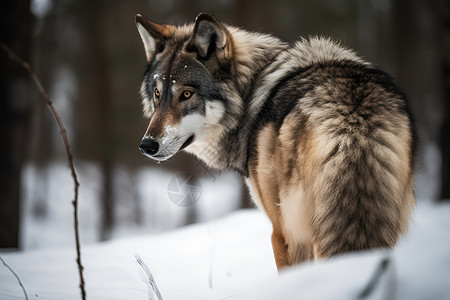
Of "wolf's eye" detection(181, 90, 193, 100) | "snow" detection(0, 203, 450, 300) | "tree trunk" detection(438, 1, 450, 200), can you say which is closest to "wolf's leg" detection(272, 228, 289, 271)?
"snow" detection(0, 203, 450, 300)

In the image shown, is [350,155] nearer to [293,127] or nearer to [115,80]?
[293,127]

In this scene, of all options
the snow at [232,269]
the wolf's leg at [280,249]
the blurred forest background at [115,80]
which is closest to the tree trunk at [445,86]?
the blurred forest background at [115,80]

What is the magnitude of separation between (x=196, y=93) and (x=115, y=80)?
457 inches

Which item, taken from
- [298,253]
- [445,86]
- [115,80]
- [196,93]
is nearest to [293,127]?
[298,253]

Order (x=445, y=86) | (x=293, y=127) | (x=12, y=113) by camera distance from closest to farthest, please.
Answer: (x=293, y=127), (x=12, y=113), (x=445, y=86)

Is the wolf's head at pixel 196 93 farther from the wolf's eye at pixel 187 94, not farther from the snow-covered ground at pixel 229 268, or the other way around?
the snow-covered ground at pixel 229 268

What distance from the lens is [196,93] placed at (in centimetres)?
296

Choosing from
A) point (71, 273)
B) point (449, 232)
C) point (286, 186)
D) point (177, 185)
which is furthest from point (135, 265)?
point (449, 232)

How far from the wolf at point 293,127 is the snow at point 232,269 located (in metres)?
0.29

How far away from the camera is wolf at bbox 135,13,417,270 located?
180 cm

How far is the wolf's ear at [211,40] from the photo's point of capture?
9.46ft

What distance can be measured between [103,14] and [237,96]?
30.7ft

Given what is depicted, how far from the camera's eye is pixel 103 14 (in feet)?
35.4

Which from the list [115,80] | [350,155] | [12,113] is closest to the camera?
[350,155]
